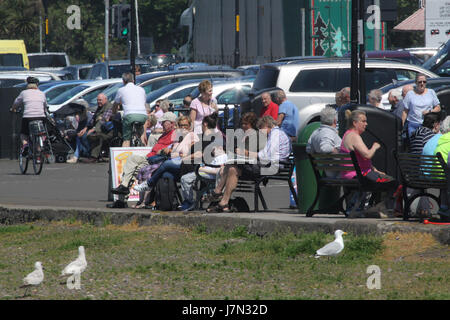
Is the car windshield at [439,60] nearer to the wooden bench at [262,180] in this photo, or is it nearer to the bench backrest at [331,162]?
the wooden bench at [262,180]

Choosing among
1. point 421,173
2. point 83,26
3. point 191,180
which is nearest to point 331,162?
point 421,173

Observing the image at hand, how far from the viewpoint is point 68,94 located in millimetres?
25859

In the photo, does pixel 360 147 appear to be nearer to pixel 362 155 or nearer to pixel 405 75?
pixel 362 155

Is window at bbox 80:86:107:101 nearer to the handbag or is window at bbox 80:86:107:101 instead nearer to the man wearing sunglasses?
the handbag

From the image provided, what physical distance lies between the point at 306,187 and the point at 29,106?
8638mm

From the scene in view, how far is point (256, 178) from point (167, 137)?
1.92 m

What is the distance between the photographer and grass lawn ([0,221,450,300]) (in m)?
7.61

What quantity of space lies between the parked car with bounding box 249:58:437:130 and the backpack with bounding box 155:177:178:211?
→ 677 cm

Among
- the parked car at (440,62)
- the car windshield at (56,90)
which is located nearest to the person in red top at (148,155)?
the parked car at (440,62)

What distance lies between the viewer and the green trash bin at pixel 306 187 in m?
10.9

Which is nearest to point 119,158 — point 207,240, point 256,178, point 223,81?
point 256,178

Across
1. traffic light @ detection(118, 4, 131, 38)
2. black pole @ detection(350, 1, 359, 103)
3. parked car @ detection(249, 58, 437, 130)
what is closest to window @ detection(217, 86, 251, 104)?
parked car @ detection(249, 58, 437, 130)

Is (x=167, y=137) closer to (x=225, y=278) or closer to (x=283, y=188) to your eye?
(x=283, y=188)
